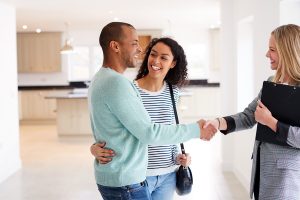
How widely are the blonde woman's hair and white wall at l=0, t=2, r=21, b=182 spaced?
4.62 meters

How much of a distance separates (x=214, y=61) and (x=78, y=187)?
23.2 feet

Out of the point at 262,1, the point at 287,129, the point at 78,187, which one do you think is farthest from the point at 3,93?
the point at 287,129

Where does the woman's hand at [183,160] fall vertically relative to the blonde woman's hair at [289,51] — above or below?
below

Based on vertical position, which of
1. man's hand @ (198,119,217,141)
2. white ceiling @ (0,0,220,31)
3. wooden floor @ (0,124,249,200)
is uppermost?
white ceiling @ (0,0,220,31)

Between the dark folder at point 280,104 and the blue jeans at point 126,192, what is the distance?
57 centimetres

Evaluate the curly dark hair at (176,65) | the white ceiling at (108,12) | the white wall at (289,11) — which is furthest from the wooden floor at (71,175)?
the curly dark hair at (176,65)

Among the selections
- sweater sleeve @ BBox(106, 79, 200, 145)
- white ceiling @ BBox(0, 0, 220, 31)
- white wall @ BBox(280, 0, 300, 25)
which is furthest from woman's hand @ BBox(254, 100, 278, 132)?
white ceiling @ BBox(0, 0, 220, 31)

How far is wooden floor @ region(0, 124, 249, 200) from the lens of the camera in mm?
4988

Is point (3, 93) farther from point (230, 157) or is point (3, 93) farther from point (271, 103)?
point (271, 103)

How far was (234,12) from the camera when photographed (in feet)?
19.1

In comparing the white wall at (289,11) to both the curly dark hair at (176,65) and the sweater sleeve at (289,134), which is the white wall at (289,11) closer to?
the curly dark hair at (176,65)

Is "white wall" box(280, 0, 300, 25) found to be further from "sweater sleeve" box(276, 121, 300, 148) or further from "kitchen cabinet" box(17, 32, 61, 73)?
"kitchen cabinet" box(17, 32, 61, 73)

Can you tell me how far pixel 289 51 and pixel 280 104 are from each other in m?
0.22

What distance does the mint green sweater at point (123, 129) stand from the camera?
5.57 ft
